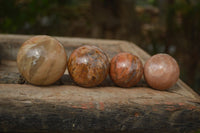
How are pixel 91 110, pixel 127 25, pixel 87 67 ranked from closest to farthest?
pixel 91 110
pixel 87 67
pixel 127 25

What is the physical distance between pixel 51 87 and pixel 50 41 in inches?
8.5

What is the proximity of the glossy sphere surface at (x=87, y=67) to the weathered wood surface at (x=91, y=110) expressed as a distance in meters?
0.05

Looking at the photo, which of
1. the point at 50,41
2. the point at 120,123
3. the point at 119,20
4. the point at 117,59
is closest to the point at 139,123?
the point at 120,123

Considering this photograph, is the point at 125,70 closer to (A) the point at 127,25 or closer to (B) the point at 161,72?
(B) the point at 161,72

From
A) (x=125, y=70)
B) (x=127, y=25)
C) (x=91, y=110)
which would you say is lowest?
(x=91, y=110)

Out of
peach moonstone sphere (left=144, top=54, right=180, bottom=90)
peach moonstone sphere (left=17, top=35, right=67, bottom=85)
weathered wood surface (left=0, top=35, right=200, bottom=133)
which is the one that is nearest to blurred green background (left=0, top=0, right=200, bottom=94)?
peach moonstone sphere (left=144, top=54, right=180, bottom=90)

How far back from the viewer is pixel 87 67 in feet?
3.21

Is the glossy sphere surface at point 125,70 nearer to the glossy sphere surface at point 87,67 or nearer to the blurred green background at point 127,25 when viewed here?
the glossy sphere surface at point 87,67

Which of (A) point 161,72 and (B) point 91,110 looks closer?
(B) point 91,110

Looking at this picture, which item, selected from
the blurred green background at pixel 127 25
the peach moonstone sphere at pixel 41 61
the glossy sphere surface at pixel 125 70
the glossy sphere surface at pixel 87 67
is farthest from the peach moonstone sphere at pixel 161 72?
the blurred green background at pixel 127 25

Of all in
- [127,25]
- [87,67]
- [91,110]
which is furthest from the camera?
[127,25]

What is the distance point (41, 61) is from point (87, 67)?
209 mm

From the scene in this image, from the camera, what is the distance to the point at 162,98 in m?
0.97

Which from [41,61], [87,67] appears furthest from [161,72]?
[41,61]
